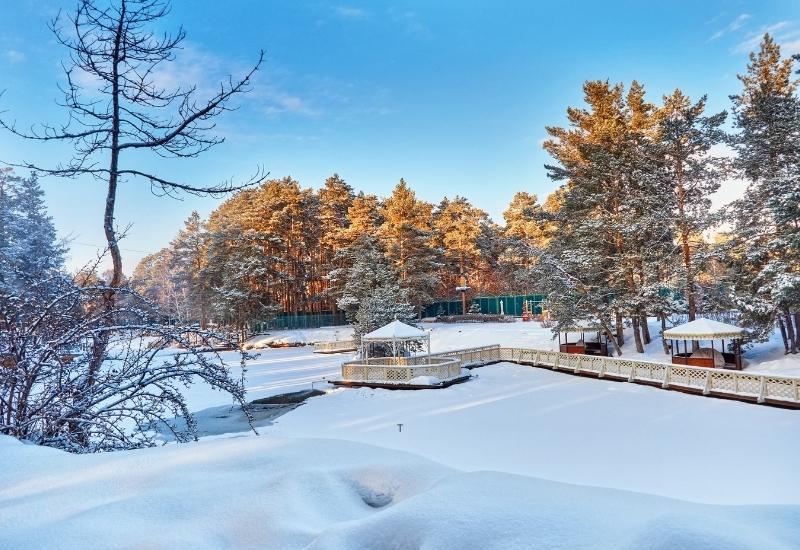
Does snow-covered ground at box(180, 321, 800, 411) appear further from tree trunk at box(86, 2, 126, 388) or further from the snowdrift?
the snowdrift

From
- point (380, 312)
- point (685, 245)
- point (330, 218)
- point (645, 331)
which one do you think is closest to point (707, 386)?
point (685, 245)

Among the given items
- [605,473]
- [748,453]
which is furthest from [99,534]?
[748,453]

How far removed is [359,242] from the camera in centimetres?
3991

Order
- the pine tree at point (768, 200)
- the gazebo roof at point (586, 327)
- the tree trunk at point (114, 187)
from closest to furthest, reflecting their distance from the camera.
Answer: the tree trunk at point (114, 187)
the pine tree at point (768, 200)
the gazebo roof at point (586, 327)

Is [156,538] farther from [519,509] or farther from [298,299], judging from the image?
[298,299]

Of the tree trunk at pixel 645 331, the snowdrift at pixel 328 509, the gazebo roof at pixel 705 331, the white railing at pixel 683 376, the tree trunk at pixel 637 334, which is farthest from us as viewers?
the tree trunk at pixel 645 331

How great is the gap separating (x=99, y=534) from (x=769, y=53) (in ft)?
91.1

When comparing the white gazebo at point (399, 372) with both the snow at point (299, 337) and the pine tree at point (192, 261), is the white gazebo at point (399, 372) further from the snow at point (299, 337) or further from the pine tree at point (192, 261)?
the pine tree at point (192, 261)

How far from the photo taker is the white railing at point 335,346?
111 ft

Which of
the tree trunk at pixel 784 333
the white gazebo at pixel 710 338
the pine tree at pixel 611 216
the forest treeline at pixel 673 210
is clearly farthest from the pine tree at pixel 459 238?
the tree trunk at pixel 784 333

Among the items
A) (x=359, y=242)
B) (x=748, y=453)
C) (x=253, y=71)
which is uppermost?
(x=359, y=242)

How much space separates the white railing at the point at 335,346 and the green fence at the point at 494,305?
1566cm

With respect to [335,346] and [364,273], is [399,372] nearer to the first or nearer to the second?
[335,346]

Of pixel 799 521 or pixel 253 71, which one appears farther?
pixel 253 71
